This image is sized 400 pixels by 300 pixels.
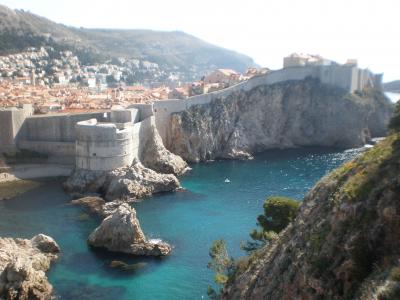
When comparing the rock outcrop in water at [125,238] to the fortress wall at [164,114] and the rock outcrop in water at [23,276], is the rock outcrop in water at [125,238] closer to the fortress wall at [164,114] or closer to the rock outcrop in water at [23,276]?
the rock outcrop in water at [23,276]

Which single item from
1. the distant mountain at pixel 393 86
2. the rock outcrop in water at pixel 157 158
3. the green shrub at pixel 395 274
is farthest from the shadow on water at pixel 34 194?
the distant mountain at pixel 393 86

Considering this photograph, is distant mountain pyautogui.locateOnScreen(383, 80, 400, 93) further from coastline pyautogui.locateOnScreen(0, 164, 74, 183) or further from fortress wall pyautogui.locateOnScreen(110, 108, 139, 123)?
coastline pyautogui.locateOnScreen(0, 164, 74, 183)

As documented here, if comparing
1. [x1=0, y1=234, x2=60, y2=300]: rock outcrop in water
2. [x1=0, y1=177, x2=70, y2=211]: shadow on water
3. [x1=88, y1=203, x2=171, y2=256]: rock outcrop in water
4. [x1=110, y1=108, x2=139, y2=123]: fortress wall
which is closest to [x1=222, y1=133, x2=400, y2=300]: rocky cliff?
[x1=0, y1=234, x2=60, y2=300]: rock outcrop in water

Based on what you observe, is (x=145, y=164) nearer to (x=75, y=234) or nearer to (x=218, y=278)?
(x=75, y=234)

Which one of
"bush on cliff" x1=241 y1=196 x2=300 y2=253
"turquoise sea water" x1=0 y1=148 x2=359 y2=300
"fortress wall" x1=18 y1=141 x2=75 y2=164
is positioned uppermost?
"bush on cliff" x1=241 y1=196 x2=300 y2=253

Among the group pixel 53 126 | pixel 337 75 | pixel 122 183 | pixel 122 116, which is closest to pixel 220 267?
pixel 122 183

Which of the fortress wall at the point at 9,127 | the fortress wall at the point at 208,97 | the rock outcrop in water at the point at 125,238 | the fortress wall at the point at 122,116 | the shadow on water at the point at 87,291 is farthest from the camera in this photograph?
the fortress wall at the point at 208,97

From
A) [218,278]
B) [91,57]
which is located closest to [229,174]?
[218,278]
